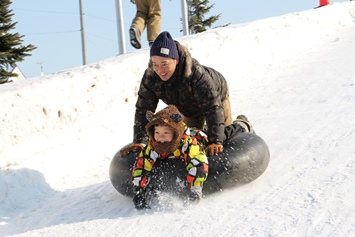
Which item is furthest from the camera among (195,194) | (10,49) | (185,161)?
(10,49)

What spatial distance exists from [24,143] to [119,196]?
1.31 meters

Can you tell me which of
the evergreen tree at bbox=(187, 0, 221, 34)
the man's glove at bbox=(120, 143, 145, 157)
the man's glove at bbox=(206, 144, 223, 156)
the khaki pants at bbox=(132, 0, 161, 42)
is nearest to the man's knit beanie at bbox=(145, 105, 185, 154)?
the man's glove at bbox=(206, 144, 223, 156)

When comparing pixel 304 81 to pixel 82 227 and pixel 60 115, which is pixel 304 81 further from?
pixel 82 227

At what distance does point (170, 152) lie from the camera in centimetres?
293

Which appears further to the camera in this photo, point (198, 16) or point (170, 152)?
point (198, 16)

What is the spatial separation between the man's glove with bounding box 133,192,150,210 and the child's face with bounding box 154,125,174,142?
375 millimetres

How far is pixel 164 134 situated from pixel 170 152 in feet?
0.42

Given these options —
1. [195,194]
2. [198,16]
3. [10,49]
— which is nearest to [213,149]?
[195,194]

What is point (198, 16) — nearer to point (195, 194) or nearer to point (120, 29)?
point (120, 29)

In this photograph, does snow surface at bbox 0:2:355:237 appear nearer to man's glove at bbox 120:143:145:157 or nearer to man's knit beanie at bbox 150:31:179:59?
man's glove at bbox 120:143:145:157

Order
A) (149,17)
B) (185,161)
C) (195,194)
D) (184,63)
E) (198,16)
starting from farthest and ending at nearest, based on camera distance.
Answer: (198,16)
(149,17)
(184,63)
(185,161)
(195,194)

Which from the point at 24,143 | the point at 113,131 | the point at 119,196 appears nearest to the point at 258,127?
the point at 113,131

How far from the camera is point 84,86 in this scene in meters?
5.11

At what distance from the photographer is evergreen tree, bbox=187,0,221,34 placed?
1217 inches
